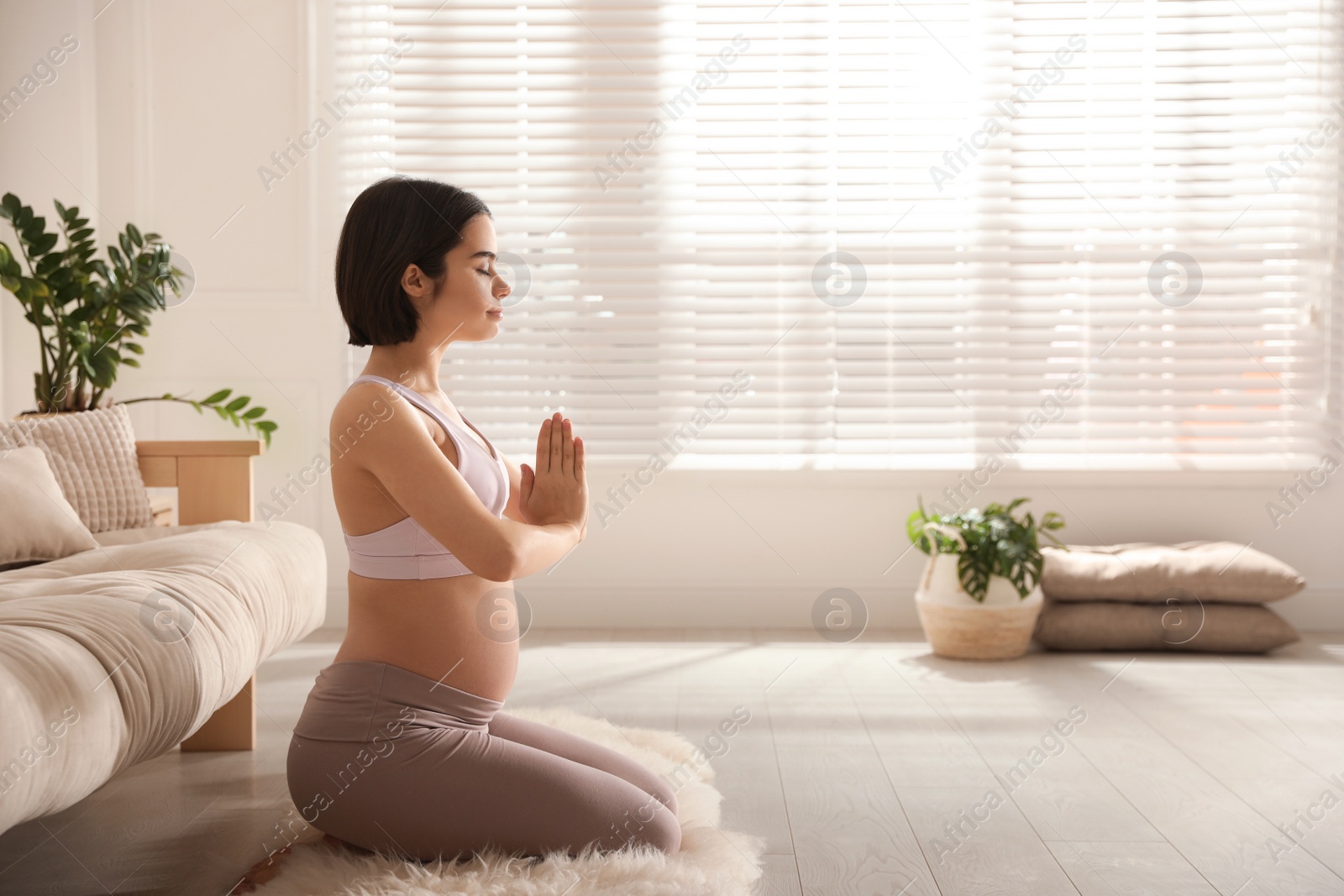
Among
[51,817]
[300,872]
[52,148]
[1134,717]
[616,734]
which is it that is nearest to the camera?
[300,872]

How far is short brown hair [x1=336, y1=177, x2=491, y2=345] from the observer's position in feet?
4.90

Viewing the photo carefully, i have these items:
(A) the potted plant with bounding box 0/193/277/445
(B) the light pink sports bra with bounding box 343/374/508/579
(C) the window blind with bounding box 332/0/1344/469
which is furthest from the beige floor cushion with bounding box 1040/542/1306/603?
(A) the potted plant with bounding box 0/193/277/445

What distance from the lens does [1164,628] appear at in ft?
10.8

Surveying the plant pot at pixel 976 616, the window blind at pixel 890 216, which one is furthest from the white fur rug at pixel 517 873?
the window blind at pixel 890 216

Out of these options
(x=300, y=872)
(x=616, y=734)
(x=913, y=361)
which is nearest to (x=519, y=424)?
Answer: (x=913, y=361)

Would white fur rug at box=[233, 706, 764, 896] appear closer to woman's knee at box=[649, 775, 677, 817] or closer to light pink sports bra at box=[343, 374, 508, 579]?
woman's knee at box=[649, 775, 677, 817]

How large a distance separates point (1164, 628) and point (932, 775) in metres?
1.49

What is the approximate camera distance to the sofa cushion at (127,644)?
1.28 metres

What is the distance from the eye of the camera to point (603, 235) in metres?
3.68

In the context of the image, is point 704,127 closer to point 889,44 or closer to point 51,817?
point 889,44

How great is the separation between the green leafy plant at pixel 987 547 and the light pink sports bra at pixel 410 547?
204 cm

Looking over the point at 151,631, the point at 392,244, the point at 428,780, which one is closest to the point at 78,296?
the point at 151,631

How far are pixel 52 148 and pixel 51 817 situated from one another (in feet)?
8.10

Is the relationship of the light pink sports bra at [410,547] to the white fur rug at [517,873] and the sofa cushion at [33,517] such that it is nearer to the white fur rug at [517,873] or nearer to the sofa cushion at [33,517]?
the white fur rug at [517,873]
